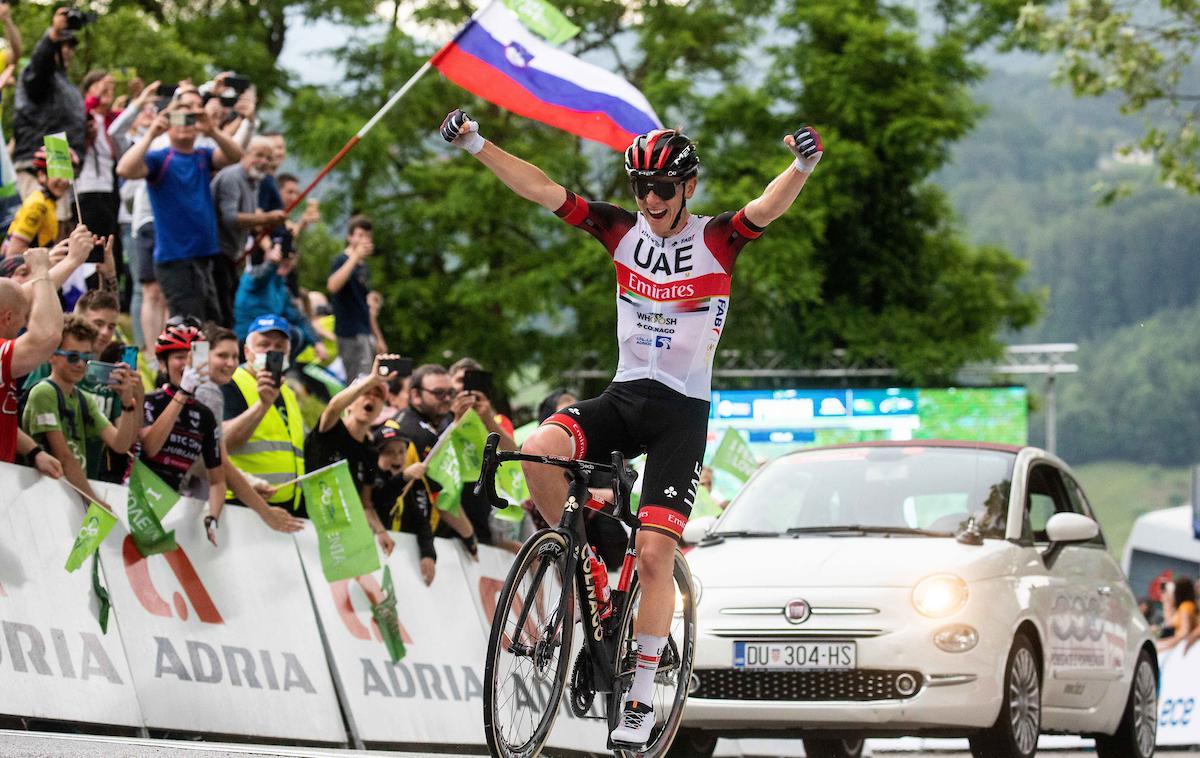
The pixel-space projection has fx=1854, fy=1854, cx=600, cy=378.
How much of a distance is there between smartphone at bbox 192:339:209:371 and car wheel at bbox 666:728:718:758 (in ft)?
10.4

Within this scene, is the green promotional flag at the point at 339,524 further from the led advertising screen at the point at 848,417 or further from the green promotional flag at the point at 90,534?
the led advertising screen at the point at 848,417

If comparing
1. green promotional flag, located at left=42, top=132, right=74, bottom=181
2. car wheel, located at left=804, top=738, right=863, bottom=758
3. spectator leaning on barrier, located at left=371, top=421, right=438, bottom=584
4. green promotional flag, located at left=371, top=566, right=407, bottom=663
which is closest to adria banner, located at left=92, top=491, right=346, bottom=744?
green promotional flag, located at left=371, top=566, right=407, bottom=663

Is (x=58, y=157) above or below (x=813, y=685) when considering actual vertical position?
above

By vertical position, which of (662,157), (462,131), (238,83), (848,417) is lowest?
(848,417)

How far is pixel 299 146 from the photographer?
41.1 metres

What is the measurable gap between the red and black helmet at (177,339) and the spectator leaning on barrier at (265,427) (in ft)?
2.29

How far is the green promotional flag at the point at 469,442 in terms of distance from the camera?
10.6m

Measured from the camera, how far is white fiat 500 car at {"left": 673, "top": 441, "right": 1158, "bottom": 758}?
9.30 m

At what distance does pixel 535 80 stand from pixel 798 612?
22.9ft

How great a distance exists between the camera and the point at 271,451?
1054cm

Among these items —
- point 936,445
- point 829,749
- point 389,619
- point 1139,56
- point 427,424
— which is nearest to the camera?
point 389,619

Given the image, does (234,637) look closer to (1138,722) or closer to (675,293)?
(675,293)


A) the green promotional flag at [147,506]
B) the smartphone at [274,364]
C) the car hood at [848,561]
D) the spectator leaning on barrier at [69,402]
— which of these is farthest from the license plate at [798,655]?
the spectator leaning on barrier at [69,402]

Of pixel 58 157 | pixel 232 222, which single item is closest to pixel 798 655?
pixel 58 157
